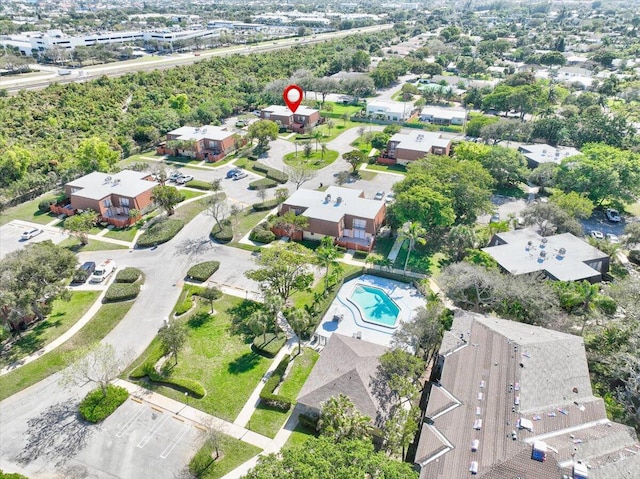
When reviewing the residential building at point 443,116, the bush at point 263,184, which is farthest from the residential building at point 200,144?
the residential building at point 443,116

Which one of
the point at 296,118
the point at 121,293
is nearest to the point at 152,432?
the point at 121,293

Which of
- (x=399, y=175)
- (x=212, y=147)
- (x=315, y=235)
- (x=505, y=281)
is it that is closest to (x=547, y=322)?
(x=505, y=281)

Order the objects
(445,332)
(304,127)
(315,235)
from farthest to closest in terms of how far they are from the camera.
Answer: (304,127)
(315,235)
(445,332)

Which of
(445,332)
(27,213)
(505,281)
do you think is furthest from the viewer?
(27,213)

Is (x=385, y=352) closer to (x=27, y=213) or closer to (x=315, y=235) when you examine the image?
(x=315, y=235)

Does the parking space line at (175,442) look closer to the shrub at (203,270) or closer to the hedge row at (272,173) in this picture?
the shrub at (203,270)

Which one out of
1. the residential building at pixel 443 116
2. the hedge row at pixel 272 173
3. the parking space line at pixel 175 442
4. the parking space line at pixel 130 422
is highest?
the residential building at pixel 443 116
